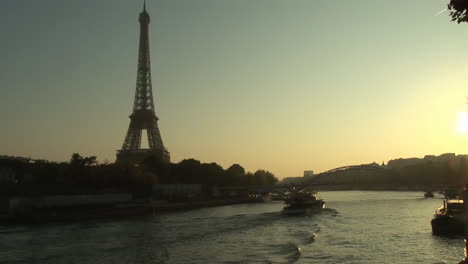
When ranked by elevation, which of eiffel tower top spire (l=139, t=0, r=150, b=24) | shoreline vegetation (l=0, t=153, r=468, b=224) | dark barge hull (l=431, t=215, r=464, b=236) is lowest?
dark barge hull (l=431, t=215, r=464, b=236)

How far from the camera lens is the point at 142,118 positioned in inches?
3280

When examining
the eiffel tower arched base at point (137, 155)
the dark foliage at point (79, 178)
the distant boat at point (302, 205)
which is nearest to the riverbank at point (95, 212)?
the dark foliage at point (79, 178)

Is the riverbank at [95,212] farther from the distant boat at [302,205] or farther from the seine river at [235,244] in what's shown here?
the distant boat at [302,205]

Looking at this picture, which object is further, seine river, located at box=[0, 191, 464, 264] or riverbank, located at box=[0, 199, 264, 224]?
riverbank, located at box=[0, 199, 264, 224]

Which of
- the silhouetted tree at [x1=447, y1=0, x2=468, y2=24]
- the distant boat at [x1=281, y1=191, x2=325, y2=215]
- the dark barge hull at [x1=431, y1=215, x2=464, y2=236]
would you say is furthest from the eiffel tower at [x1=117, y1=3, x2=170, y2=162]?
the silhouetted tree at [x1=447, y1=0, x2=468, y2=24]

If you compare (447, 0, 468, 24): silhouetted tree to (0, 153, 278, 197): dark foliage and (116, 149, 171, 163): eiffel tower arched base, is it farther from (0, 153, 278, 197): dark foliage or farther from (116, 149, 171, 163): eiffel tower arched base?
(116, 149, 171, 163): eiffel tower arched base

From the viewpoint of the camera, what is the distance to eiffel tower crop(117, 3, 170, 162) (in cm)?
8256

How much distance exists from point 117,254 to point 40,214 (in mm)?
24810

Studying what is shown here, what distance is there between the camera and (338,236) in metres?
30.7

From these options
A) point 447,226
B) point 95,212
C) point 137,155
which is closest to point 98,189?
point 95,212

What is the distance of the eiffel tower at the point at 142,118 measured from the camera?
271ft

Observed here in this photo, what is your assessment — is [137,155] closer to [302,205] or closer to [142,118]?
[142,118]

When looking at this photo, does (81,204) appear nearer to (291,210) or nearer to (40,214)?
(40,214)

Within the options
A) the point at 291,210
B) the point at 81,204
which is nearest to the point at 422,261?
the point at 291,210
